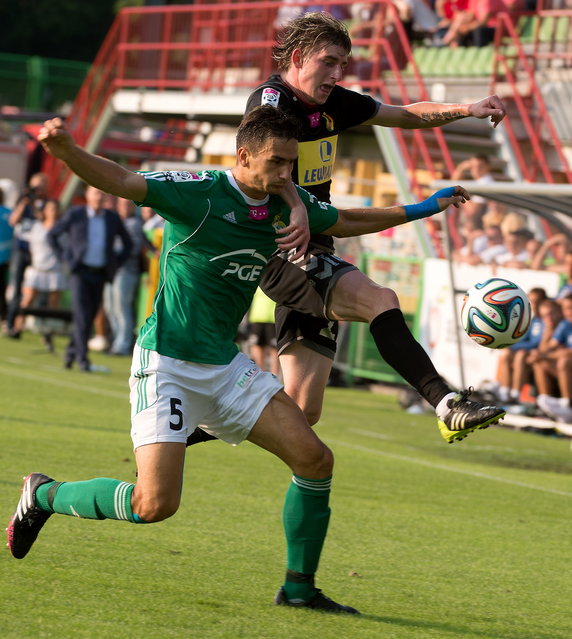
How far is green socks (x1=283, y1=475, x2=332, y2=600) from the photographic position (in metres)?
5.16

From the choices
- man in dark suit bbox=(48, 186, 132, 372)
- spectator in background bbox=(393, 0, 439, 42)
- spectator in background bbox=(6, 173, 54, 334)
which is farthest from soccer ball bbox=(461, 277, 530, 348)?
spectator in background bbox=(393, 0, 439, 42)

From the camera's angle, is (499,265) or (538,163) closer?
(499,265)

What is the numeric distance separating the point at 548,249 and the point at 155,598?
31.1 ft

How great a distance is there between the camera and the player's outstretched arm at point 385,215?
18.0 feet

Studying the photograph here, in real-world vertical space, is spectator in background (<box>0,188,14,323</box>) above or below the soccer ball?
above

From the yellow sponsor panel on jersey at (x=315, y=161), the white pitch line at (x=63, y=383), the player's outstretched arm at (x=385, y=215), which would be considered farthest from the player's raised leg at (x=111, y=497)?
the white pitch line at (x=63, y=383)

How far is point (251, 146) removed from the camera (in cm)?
486

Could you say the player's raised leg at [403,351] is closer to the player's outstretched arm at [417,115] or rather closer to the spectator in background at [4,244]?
the player's outstretched arm at [417,115]

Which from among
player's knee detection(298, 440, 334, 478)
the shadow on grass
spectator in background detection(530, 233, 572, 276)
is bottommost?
the shadow on grass

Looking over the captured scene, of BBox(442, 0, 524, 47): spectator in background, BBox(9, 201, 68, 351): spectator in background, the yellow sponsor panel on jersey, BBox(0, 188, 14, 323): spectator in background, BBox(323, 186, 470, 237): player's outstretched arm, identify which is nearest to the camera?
BBox(323, 186, 470, 237): player's outstretched arm

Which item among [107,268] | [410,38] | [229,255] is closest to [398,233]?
[107,268]

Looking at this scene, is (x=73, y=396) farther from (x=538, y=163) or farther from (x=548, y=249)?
(x=538, y=163)

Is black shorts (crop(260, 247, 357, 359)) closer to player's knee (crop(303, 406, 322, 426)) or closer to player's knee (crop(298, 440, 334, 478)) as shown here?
player's knee (crop(303, 406, 322, 426))

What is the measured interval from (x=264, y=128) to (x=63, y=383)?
9050 millimetres
